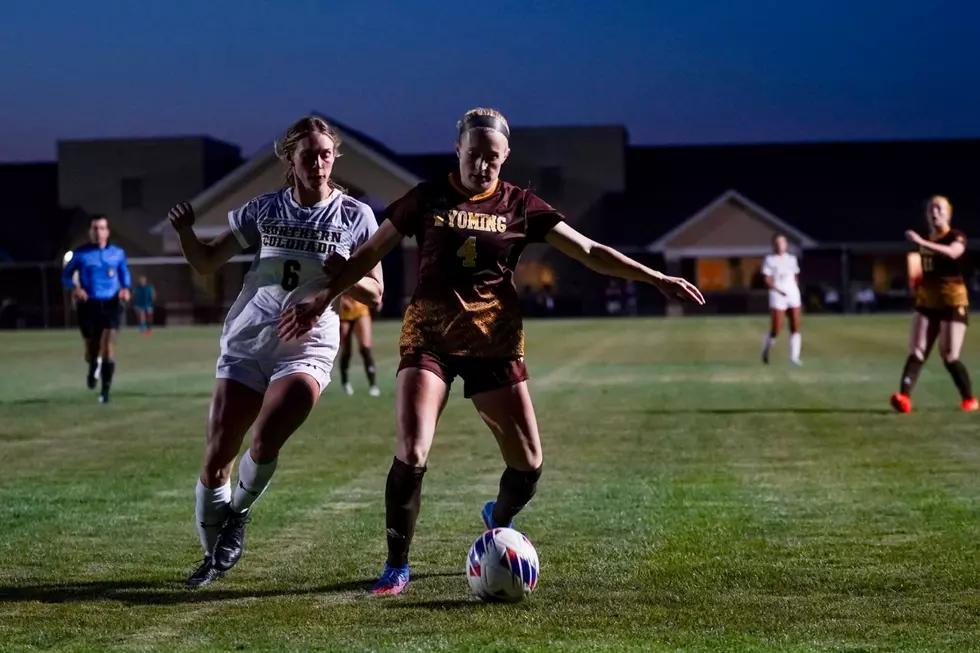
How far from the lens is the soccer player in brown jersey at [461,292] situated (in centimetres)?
663

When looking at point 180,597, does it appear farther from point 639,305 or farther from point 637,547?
point 639,305

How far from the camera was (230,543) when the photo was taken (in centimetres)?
716

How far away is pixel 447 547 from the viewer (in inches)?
317

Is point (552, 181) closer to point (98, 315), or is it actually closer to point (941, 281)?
point (98, 315)

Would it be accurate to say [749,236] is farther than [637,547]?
Yes

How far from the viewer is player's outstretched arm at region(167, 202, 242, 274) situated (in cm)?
697

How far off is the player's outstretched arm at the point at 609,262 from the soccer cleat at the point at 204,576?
223 centimetres

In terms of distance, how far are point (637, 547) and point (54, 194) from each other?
6882cm

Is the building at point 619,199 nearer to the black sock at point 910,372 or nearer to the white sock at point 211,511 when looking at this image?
the black sock at point 910,372

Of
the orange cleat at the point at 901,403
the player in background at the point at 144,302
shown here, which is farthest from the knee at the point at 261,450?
the player in background at the point at 144,302

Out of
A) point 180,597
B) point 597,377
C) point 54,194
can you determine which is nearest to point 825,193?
point 54,194

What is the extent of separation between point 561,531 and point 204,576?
7.70 ft

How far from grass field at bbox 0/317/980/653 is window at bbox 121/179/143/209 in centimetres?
5422

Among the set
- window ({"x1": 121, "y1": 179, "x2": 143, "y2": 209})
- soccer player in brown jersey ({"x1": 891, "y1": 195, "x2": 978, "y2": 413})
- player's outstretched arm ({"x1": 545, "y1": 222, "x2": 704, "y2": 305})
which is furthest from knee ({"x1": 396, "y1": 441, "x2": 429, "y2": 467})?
window ({"x1": 121, "y1": 179, "x2": 143, "y2": 209})
